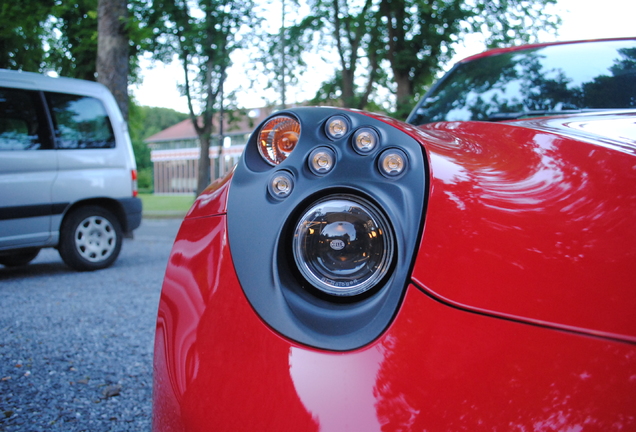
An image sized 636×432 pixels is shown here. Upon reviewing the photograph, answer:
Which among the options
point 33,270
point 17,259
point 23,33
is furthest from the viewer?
point 23,33

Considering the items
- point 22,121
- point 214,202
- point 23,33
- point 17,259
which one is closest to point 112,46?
point 22,121

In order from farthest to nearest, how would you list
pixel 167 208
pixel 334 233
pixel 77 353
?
pixel 167 208 < pixel 77 353 < pixel 334 233

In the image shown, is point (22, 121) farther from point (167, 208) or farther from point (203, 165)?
point (167, 208)

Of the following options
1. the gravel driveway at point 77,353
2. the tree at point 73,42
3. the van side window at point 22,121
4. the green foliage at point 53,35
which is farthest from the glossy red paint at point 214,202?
the tree at point 73,42

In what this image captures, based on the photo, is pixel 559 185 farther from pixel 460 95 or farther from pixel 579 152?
pixel 460 95

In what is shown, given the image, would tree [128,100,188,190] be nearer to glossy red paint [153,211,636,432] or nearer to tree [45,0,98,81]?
tree [45,0,98,81]

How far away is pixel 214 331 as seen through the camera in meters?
0.91

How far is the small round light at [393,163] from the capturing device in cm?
93

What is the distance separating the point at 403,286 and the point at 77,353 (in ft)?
7.99

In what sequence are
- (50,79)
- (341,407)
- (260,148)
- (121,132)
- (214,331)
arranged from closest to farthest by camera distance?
1. (341,407)
2. (214,331)
3. (260,148)
4. (50,79)
5. (121,132)

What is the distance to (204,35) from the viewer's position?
13.8 m

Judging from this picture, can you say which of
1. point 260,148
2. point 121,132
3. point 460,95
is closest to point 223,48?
point 121,132

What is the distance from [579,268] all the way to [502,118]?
117cm

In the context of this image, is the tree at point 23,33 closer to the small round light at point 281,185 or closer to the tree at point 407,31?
the tree at point 407,31
